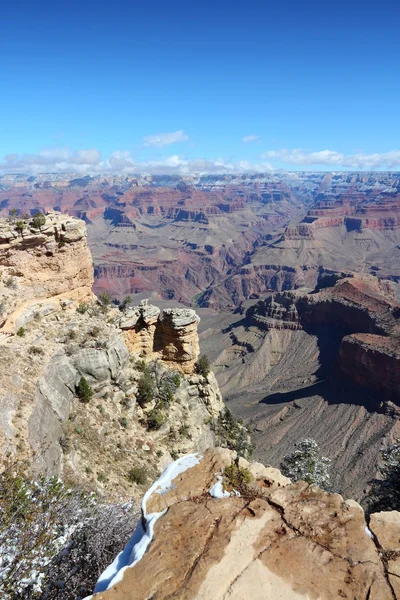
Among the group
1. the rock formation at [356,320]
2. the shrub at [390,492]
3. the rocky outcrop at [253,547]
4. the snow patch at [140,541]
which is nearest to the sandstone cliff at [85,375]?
the snow patch at [140,541]

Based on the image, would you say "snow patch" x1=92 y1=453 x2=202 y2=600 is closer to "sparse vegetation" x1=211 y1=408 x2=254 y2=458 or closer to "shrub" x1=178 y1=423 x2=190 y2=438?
"shrub" x1=178 y1=423 x2=190 y2=438

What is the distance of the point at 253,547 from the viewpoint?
8266 millimetres

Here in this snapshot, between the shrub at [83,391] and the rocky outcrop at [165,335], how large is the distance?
7059 mm

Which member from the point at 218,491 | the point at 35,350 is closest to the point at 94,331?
the point at 35,350

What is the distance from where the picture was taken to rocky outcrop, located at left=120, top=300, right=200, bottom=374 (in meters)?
32.0

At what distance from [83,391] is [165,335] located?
32.8 feet

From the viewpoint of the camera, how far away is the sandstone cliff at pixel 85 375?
19.6 metres

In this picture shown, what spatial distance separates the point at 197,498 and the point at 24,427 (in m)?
10.8

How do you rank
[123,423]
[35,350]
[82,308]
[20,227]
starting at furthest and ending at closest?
[82,308], [20,227], [123,423], [35,350]

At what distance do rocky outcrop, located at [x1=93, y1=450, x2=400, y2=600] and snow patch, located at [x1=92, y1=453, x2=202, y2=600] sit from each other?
0.03 m

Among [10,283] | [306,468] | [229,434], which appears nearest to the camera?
[10,283]

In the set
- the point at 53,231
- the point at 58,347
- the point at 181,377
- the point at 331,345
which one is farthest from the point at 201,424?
Result: the point at 331,345

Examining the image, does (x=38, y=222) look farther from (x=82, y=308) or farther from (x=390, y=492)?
(x=390, y=492)

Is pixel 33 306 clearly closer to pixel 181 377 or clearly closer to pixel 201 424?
pixel 181 377
